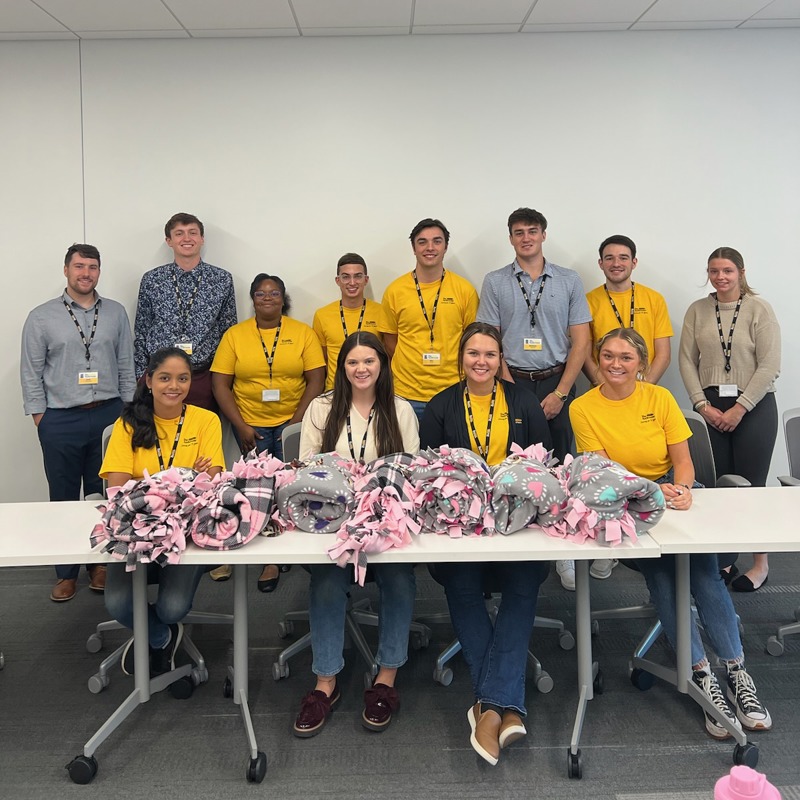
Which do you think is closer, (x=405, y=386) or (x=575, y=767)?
(x=575, y=767)

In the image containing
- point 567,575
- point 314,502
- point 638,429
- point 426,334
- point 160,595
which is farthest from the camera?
point 426,334

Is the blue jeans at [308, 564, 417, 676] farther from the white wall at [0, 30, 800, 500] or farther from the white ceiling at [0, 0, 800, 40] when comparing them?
the white ceiling at [0, 0, 800, 40]

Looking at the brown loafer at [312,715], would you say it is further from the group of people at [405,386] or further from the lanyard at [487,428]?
the lanyard at [487,428]

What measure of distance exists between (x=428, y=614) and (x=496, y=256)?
7.52ft

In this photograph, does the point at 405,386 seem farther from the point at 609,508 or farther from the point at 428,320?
the point at 609,508

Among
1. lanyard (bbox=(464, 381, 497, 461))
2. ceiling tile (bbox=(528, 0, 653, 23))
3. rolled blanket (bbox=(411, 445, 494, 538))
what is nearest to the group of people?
A: lanyard (bbox=(464, 381, 497, 461))

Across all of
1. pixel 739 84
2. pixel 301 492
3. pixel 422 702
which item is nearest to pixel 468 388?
pixel 301 492

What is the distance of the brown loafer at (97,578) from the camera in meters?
3.53

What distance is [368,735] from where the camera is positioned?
2.28 metres

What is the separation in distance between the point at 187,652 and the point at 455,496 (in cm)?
134

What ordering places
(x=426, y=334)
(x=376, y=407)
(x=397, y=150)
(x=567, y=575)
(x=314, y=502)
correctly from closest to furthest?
(x=314, y=502)
(x=376, y=407)
(x=567, y=575)
(x=426, y=334)
(x=397, y=150)

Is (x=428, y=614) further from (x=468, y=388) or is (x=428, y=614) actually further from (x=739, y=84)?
(x=739, y=84)

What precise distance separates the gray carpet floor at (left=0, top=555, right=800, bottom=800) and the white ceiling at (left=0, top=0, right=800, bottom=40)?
322 centimetres

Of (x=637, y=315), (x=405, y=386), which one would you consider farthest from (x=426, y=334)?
(x=637, y=315)
